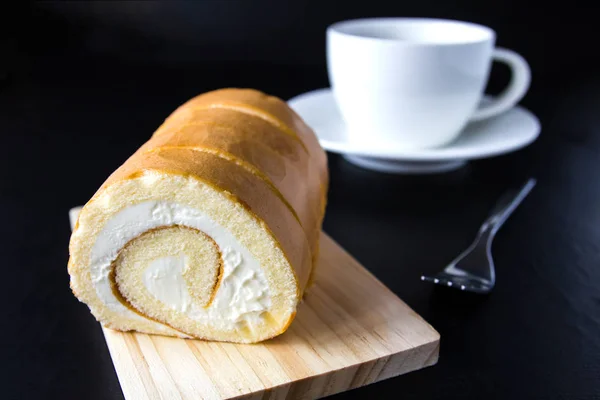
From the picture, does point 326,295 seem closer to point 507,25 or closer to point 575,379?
point 575,379

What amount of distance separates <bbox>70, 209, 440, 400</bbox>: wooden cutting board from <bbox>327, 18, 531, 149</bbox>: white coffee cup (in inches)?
22.2

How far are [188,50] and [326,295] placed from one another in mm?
1686

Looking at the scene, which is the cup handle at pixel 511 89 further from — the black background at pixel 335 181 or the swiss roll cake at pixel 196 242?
the swiss roll cake at pixel 196 242

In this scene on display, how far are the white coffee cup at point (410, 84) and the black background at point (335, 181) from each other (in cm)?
12

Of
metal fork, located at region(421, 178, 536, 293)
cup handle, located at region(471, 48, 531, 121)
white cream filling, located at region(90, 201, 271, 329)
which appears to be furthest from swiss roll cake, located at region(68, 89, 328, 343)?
cup handle, located at region(471, 48, 531, 121)

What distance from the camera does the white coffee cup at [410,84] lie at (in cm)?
147

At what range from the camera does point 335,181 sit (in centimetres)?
159

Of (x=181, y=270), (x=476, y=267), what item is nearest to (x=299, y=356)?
(x=181, y=270)

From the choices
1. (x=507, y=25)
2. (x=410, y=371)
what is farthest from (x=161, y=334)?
(x=507, y=25)

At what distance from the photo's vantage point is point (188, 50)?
2.58 meters

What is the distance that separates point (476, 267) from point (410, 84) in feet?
1.55

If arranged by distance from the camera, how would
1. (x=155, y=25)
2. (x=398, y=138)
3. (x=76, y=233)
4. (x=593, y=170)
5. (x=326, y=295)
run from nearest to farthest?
(x=76, y=233) < (x=326, y=295) < (x=398, y=138) < (x=593, y=170) < (x=155, y=25)

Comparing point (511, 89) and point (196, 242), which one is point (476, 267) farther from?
point (511, 89)

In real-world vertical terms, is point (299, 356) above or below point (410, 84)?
below
